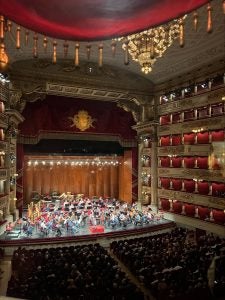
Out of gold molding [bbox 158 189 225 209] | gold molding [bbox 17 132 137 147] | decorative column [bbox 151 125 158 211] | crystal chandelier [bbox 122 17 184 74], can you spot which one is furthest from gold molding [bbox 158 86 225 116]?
crystal chandelier [bbox 122 17 184 74]

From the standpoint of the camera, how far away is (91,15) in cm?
354

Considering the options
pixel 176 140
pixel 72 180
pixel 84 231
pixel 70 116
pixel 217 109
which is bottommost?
pixel 84 231

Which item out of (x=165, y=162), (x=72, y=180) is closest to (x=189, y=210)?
(x=165, y=162)

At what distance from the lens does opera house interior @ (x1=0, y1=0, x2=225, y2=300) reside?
756cm

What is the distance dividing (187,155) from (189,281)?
450 inches

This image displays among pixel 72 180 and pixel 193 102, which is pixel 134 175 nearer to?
pixel 72 180

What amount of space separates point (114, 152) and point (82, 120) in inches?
166

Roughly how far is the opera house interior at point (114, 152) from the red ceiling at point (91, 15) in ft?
0.05

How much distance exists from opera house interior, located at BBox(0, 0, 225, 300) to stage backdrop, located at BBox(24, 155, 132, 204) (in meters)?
0.10

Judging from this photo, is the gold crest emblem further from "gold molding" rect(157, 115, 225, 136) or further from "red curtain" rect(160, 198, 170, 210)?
"red curtain" rect(160, 198, 170, 210)

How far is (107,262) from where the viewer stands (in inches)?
433

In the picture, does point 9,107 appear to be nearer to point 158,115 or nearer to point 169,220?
point 158,115

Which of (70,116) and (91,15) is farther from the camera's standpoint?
(70,116)

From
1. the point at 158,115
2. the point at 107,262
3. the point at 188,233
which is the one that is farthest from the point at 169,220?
the point at 107,262
